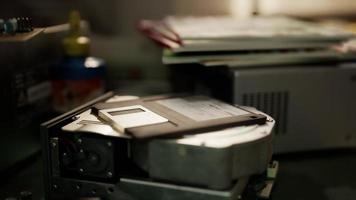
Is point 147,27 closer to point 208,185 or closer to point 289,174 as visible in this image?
point 289,174

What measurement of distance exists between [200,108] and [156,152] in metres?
0.15

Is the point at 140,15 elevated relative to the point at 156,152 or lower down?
elevated

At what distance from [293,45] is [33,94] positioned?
0.48m

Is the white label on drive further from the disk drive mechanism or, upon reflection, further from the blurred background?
the blurred background

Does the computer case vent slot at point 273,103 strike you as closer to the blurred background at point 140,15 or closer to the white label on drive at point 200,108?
the white label on drive at point 200,108

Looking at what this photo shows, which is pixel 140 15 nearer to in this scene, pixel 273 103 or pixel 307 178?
pixel 273 103

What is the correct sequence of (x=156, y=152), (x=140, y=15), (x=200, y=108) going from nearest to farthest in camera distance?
(x=156, y=152), (x=200, y=108), (x=140, y=15)

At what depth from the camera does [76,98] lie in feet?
3.02

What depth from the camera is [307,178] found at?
2.54 feet

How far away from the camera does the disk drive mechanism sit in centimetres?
54

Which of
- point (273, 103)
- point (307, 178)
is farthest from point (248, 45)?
point (307, 178)

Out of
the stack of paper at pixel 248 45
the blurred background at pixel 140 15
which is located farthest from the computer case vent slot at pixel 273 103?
the blurred background at pixel 140 15

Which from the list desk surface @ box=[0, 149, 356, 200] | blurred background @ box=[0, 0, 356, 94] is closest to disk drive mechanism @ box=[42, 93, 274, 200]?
desk surface @ box=[0, 149, 356, 200]

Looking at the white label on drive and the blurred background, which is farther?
the blurred background
